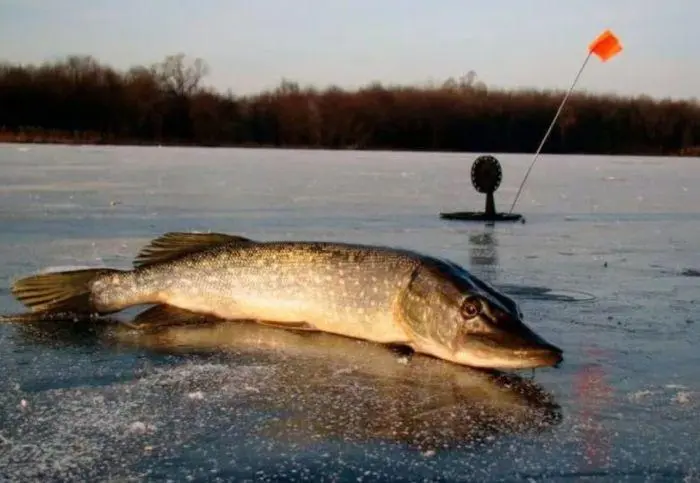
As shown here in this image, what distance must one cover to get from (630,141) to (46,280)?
6037 centimetres

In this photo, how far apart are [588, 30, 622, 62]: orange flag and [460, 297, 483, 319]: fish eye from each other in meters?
8.67

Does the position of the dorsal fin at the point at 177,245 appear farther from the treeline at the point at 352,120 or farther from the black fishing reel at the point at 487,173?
the treeline at the point at 352,120

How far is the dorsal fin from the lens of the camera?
536cm

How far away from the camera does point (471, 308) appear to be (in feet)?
14.0

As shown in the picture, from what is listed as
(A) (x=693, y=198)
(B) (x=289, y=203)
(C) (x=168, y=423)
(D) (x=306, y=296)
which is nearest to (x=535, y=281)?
(D) (x=306, y=296)

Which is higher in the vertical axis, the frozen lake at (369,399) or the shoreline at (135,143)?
the shoreline at (135,143)

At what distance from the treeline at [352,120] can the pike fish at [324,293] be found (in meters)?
51.7

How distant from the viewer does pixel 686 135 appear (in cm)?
6116

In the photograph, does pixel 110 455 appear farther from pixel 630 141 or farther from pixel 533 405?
pixel 630 141

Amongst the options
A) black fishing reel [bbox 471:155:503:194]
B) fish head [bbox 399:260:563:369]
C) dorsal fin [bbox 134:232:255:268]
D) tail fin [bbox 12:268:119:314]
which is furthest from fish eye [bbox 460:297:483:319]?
black fishing reel [bbox 471:155:503:194]

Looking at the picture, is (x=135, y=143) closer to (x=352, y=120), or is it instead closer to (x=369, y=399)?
(x=352, y=120)

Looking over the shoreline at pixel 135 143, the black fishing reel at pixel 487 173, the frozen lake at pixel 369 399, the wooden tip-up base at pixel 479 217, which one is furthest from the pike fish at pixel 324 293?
the shoreline at pixel 135 143

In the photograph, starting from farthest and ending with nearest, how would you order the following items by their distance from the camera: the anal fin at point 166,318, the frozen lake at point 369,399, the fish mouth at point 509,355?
1. the anal fin at point 166,318
2. the fish mouth at point 509,355
3. the frozen lake at point 369,399

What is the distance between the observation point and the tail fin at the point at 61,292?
532cm
